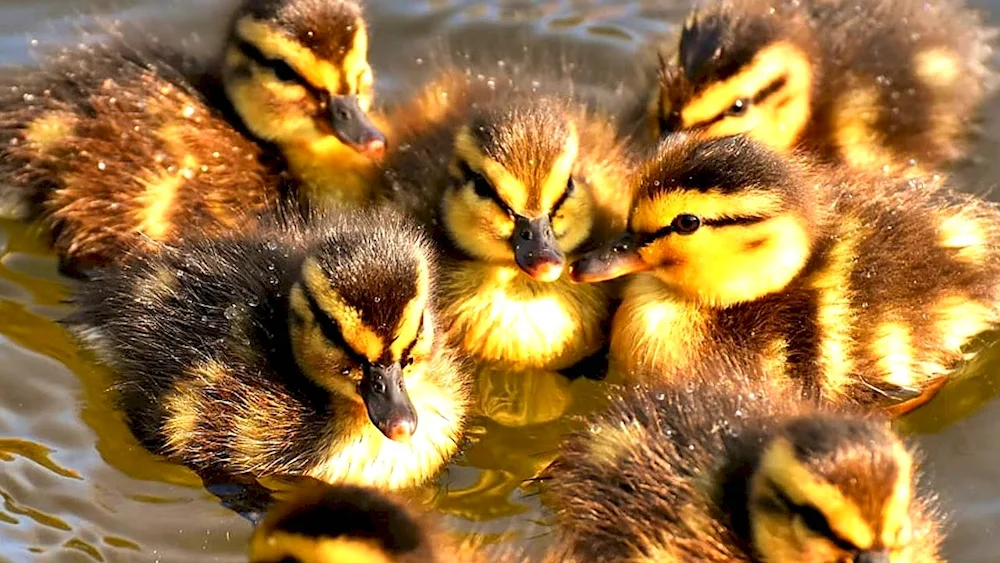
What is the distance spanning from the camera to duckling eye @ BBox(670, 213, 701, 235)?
3.25 metres

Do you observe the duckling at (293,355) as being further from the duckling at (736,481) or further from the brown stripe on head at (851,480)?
the brown stripe on head at (851,480)

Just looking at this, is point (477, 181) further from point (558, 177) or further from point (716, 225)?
point (716, 225)

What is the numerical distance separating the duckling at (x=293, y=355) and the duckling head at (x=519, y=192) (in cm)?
13

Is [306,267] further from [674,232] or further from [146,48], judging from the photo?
[146,48]

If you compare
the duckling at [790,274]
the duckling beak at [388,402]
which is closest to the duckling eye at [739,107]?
the duckling at [790,274]

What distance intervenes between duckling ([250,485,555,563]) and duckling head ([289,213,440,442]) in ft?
1.63

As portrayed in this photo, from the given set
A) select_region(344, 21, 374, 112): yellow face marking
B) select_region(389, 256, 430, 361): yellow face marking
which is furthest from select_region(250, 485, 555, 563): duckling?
select_region(344, 21, 374, 112): yellow face marking

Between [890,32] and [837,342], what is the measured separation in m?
1.17

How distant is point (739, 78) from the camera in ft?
12.5

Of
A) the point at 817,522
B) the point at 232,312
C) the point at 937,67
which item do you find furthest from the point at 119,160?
the point at 937,67

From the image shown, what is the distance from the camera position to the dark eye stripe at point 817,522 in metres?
2.57

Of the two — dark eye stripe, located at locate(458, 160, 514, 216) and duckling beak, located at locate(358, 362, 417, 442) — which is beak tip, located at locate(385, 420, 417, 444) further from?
dark eye stripe, located at locate(458, 160, 514, 216)

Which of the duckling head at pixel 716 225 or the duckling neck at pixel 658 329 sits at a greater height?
the duckling head at pixel 716 225

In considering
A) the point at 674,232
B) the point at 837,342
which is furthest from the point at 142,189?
the point at 837,342
